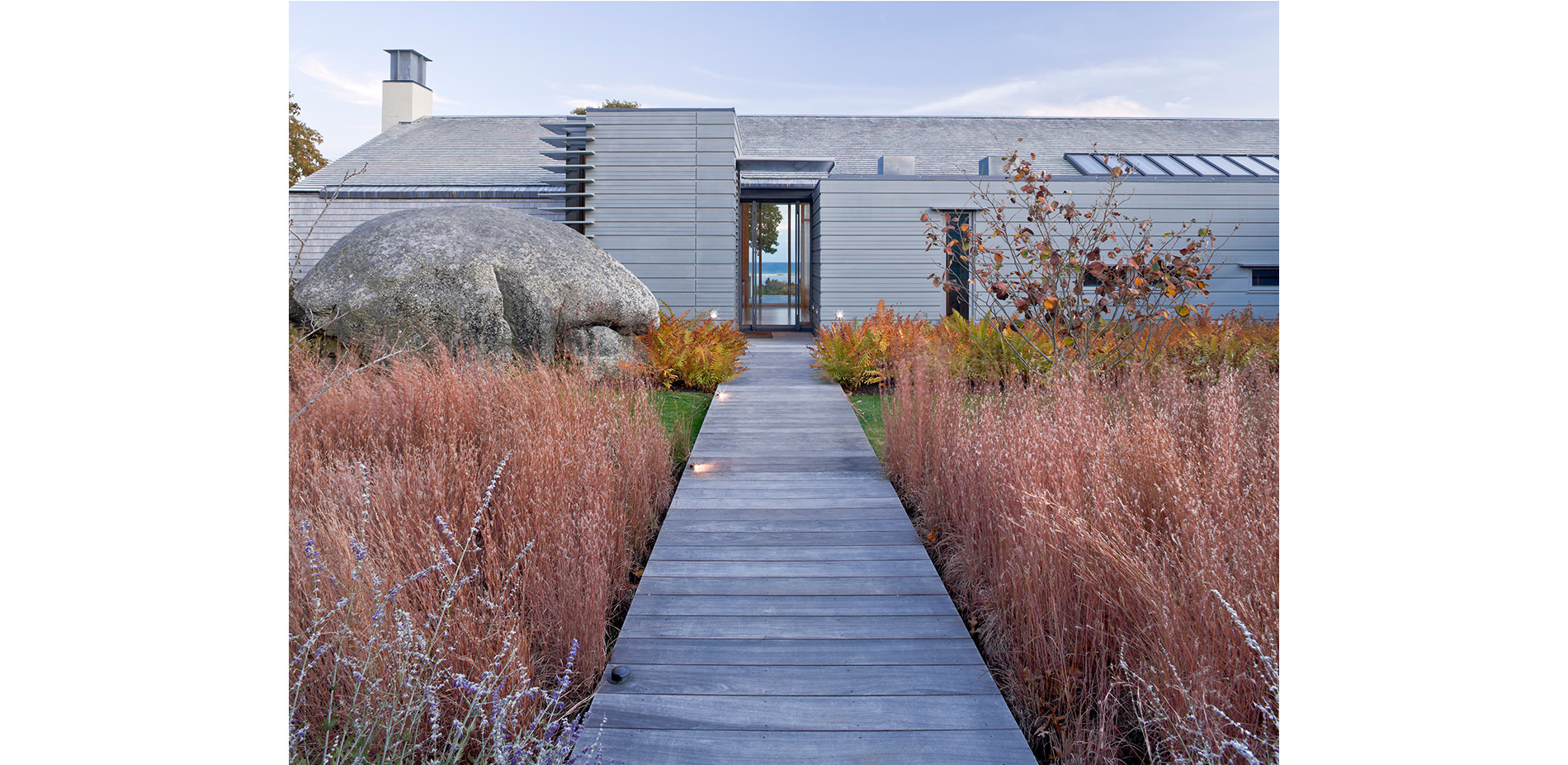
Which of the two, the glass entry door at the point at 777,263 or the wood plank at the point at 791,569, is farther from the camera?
the glass entry door at the point at 777,263

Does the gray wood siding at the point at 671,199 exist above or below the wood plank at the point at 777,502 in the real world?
above

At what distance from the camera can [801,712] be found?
6.67 feet

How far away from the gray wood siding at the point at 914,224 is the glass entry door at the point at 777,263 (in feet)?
5.39

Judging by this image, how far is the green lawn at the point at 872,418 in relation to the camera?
186 inches

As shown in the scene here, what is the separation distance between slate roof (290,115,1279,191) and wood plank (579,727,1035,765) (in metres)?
11.5

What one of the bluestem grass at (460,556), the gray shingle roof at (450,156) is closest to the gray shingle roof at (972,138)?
the gray shingle roof at (450,156)

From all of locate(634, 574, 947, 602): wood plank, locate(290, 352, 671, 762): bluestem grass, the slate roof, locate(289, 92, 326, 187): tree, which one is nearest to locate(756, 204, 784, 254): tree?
the slate roof

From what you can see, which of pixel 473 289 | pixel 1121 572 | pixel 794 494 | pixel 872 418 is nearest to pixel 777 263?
pixel 473 289

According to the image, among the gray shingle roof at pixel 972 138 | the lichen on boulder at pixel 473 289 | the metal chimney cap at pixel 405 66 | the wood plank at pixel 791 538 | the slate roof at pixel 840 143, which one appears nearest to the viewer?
the wood plank at pixel 791 538

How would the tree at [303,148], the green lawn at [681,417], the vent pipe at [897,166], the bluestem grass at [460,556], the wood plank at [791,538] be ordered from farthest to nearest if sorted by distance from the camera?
the tree at [303,148] < the vent pipe at [897,166] < the green lawn at [681,417] < the wood plank at [791,538] < the bluestem grass at [460,556]

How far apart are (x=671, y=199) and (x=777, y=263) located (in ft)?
10.1

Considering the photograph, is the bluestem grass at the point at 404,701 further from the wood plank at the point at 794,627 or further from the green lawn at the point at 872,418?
the green lawn at the point at 872,418

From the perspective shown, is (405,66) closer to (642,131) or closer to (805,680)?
(642,131)
